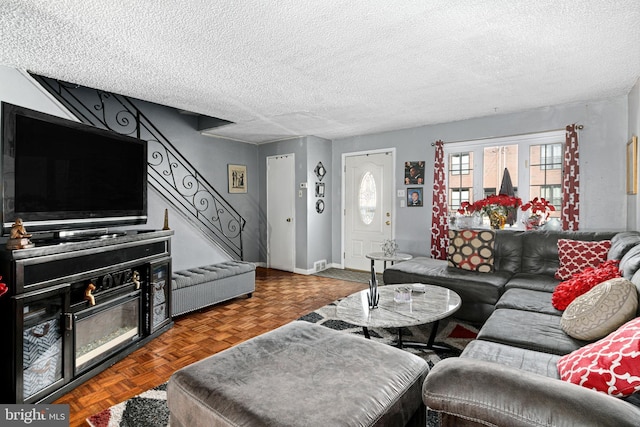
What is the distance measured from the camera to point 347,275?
5.40 m

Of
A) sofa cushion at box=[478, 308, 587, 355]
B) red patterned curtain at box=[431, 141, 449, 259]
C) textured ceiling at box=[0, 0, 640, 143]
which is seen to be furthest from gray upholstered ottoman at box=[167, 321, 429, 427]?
red patterned curtain at box=[431, 141, 449, 259]

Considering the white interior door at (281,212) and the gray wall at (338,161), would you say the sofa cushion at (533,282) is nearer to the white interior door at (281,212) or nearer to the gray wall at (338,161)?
the gray wall at (338,161)

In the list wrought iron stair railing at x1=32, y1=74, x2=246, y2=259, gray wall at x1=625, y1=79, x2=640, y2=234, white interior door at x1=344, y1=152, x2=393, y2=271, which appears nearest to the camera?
gray wall at x1=625, y1=79, x2=640, y2=234

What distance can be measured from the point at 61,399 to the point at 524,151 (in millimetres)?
5068

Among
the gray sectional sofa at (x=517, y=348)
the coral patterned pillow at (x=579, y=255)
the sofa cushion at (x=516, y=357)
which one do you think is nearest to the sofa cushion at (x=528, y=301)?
the gray sectional sofa at (x=517, y=348)

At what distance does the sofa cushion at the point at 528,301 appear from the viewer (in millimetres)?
2338

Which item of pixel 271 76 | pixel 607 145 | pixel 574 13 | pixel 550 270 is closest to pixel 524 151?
pixel 607 145

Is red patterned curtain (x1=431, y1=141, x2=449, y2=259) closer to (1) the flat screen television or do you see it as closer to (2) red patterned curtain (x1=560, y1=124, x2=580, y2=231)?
(2) red patterned curtain (x1=560, y1=124, x2=580, y2=231)

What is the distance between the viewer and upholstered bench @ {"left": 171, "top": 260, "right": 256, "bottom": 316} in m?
3.43

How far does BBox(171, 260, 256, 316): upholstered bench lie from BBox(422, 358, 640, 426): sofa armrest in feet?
9.51

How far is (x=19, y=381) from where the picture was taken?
189 cm

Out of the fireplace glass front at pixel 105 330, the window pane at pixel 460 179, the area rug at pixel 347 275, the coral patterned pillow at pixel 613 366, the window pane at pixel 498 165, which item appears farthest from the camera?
the area rug at pixel 347 275

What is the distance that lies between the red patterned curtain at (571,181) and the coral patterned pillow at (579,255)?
0.85m

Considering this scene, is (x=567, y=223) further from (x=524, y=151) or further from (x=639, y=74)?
(x=639, y=74)
